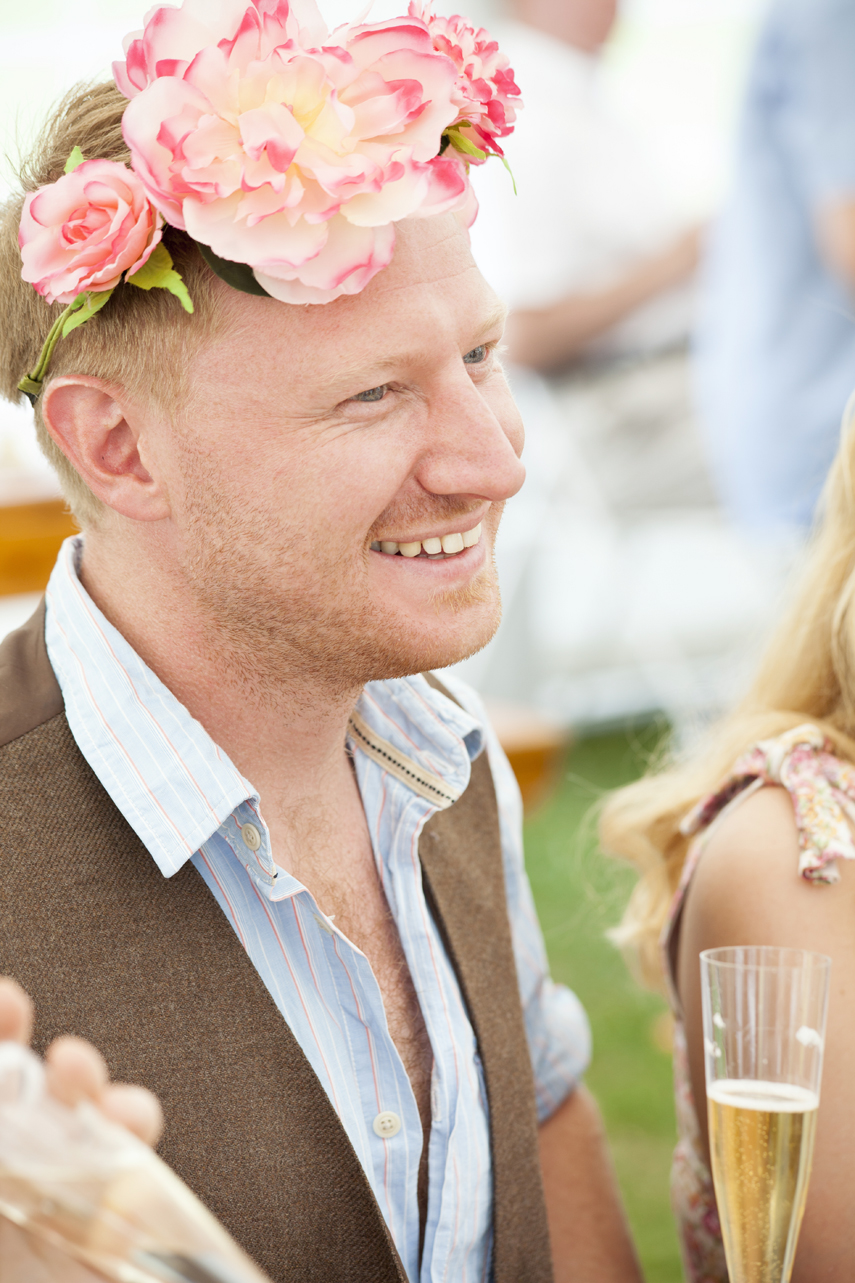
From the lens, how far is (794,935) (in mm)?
1290

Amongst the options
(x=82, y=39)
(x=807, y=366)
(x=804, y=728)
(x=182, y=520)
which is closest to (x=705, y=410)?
(x=807, y=366)

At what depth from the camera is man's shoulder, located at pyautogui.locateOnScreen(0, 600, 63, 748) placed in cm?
117

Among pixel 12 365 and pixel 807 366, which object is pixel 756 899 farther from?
pixel 807 366

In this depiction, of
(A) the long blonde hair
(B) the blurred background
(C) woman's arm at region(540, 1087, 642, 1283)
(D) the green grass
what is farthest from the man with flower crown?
(B) the blurred background

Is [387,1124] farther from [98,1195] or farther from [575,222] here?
[575,222]

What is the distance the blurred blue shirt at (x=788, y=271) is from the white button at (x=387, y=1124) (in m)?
2.14

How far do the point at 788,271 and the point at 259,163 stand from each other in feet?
10.0

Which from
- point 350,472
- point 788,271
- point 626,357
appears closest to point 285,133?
point 350,472

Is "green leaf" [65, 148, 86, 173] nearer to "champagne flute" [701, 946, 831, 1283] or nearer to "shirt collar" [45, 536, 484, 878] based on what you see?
"shirt collar" [45, 536, 484, 878]

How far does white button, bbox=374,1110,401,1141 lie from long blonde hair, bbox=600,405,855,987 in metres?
0.52

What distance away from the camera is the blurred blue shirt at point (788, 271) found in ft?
11.1

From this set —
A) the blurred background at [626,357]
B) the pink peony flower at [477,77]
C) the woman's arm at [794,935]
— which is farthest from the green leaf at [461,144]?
the blurred background at [626,357]

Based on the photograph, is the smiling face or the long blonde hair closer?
the smiling face

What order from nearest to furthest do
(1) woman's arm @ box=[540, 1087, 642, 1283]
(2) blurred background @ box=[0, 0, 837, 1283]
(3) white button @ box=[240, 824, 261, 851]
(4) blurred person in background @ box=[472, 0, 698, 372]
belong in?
(3) white button @ box=[240, 824, 261, 851] → (1) woman's arm @ box=[540, 1087, 642, 1283] → (2) blurred background @ box=[0, 0, 837, 1283] → (4) blurred person in background @ box=[472, 0, 698, 372]
